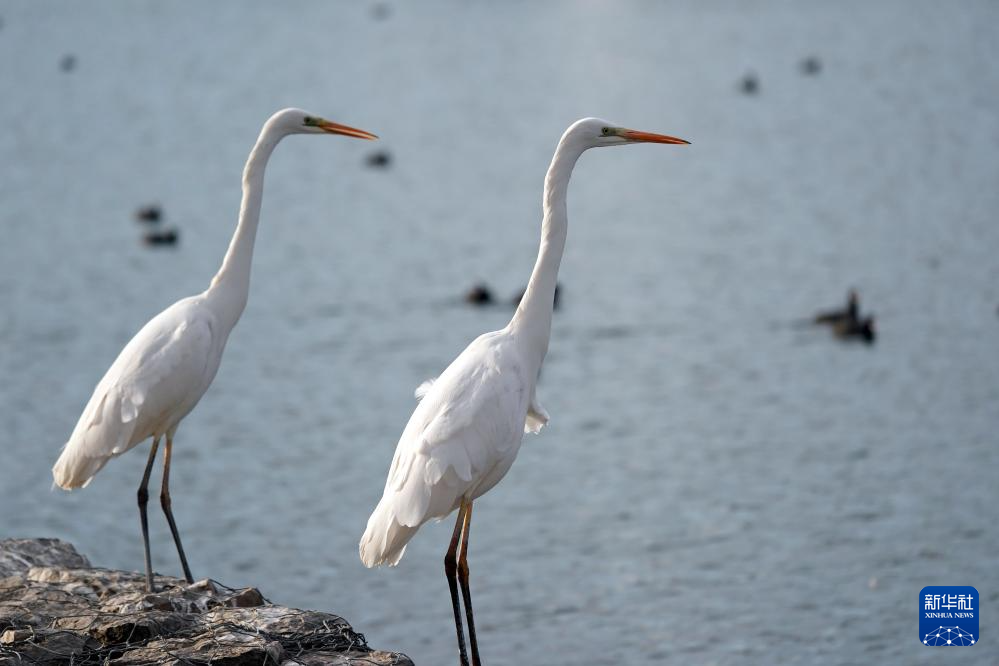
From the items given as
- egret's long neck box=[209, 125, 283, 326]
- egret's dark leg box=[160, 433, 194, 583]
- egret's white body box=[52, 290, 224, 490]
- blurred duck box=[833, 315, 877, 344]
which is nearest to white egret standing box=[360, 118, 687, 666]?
egret's white body box=[52, 290, 224, 490]

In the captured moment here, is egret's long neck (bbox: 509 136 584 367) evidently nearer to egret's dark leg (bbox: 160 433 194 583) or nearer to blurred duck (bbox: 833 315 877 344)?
egret's dark leg (bbox: 160 433 194 583)

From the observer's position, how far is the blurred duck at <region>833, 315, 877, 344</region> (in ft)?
64.5

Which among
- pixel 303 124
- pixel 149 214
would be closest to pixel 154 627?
pixel 303 124

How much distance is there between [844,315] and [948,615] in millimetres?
9068

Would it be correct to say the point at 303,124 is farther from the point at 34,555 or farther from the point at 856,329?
the point at 856,329

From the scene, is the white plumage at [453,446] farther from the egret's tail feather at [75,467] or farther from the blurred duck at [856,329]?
the blurred duck at [856,329]

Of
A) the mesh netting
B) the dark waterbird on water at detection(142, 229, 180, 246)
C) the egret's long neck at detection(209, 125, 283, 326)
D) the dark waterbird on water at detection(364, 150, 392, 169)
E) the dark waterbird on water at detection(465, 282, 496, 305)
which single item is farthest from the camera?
the dark waterbird on water at detection(364, 150, 392, 169)

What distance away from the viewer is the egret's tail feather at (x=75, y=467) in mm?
8250

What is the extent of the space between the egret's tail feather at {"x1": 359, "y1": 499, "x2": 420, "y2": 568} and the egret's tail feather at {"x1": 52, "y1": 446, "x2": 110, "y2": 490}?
2.18 m

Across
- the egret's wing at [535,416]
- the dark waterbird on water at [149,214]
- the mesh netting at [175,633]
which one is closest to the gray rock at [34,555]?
the mesh netting at [175,633]

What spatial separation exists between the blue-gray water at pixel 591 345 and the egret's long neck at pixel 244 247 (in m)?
3.80

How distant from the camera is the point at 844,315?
19953 mm

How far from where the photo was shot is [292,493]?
48.8 ft

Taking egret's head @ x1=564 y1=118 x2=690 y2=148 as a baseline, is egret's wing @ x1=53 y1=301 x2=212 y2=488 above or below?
below
